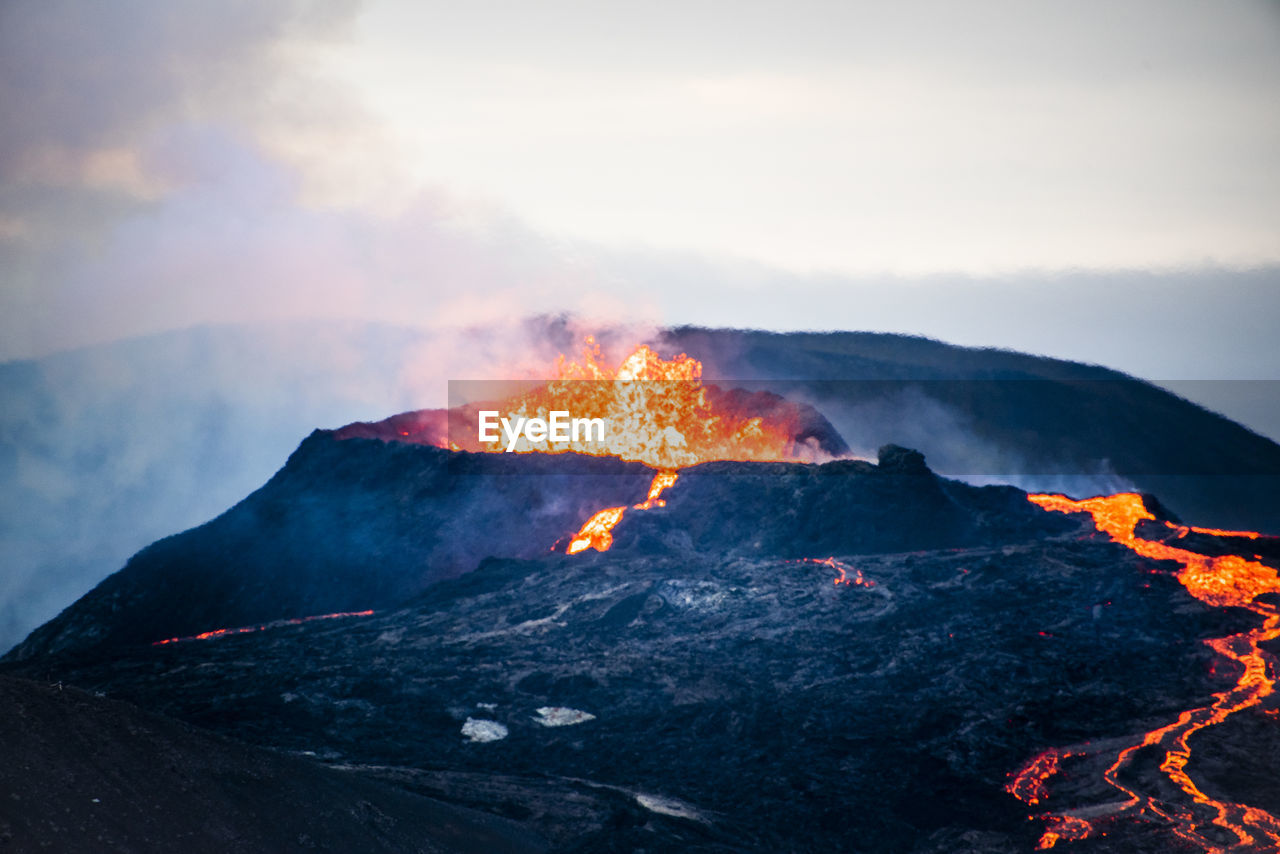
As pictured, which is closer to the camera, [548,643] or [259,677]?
[259,677]

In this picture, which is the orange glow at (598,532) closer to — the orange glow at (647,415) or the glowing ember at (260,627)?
the orange glow at (647,415)

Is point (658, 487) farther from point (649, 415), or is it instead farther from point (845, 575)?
point (845, 575)

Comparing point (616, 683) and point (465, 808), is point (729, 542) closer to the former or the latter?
point (616, 683)

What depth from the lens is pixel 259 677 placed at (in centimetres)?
2681

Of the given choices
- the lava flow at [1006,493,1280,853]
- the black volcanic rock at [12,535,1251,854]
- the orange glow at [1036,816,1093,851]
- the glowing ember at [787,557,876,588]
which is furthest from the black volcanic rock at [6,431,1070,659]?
the orange glow at [1036,816,1093,851]

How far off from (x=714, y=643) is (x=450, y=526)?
51.8 feet

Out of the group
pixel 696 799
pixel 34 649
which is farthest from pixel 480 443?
pixel 696 799

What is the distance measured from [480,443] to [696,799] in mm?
30791

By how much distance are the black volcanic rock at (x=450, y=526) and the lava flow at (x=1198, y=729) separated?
634 cm

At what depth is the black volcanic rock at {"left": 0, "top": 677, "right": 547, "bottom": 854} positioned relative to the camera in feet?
38.6

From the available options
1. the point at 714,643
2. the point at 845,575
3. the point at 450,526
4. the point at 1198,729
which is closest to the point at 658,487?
the point at 450,526

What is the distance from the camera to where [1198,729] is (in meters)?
21.6

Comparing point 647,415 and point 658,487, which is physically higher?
point 647,415

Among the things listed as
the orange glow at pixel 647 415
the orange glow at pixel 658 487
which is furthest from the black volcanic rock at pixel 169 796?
the orange glow at pixel 647 415
